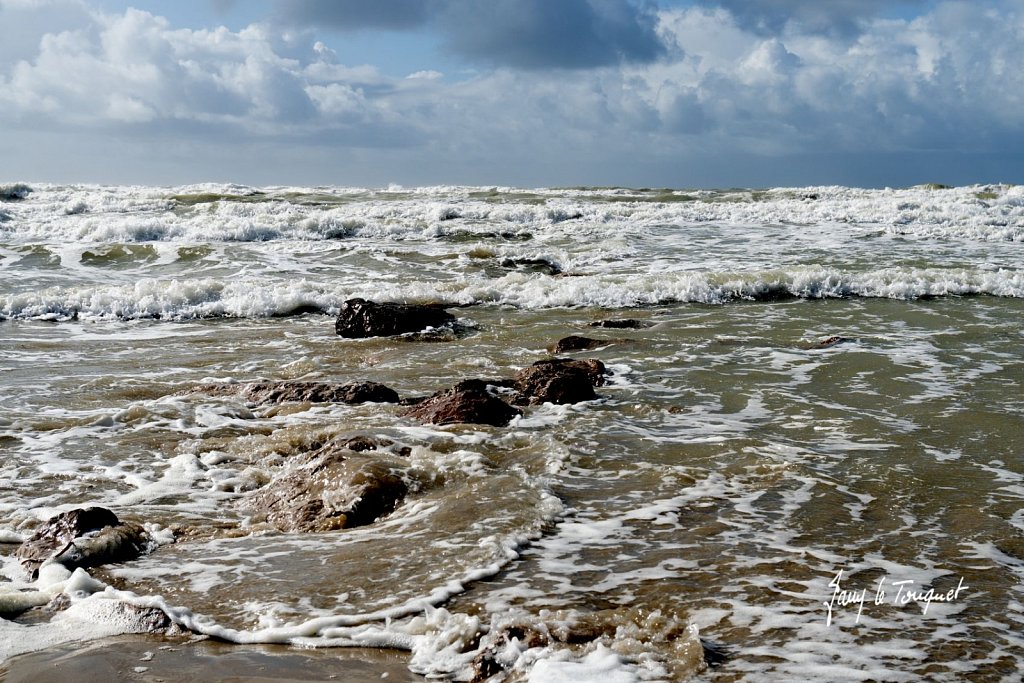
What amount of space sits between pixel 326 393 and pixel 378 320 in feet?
11.9

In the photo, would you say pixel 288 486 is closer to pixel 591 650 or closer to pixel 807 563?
pixel 591 650

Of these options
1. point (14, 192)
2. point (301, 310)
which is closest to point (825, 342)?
point (301, 310)

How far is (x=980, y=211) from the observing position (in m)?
26.6

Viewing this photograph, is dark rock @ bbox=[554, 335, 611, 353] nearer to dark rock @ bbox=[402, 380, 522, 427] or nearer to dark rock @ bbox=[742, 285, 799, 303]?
dark rock @ bbox=[402, 380, 522, 427]

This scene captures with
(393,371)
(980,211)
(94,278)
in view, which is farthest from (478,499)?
(980,211)

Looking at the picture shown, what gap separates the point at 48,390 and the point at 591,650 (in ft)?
22.8

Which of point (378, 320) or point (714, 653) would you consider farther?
point (378, 320)

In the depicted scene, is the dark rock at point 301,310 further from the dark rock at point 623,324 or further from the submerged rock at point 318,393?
the submerged rock at point 318,393

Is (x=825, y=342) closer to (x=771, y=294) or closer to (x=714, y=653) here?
(x=771, y=294)

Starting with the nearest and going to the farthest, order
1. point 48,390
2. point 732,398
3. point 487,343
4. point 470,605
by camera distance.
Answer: point 470,605
point 732,398
point 48,390
point 487,343

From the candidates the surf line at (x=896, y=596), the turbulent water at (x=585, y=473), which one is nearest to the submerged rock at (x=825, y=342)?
the turbulent water at (x=585, y=473)

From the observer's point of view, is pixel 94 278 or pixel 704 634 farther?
pixel 94 278

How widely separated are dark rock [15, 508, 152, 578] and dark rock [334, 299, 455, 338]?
656 cm

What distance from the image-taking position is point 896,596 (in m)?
3.62
